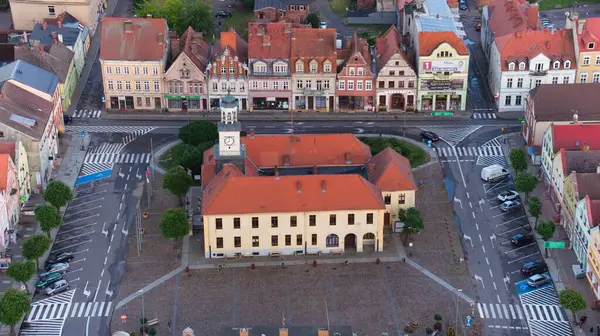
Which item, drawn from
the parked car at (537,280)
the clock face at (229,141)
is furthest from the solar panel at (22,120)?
the parked car at (537,280)

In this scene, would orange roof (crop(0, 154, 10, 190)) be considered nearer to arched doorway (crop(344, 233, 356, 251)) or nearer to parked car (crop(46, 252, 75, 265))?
parked car (crop(46, 252, 75, 265))

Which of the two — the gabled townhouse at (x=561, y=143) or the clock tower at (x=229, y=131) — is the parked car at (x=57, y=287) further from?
the gabled townhouse at (x=561, y=143)

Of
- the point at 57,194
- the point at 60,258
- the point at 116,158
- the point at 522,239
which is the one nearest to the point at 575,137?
the point at 522,239

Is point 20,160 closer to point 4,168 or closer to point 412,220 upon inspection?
point 4,168

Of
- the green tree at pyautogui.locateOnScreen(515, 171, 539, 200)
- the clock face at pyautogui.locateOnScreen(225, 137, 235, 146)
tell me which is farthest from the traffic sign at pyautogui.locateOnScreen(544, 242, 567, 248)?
the clock face at pyautogui.locateOnScreen(225, 137, 235, 146)

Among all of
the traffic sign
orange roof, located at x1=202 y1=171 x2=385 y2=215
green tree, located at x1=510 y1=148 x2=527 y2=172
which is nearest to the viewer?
the traffic sign

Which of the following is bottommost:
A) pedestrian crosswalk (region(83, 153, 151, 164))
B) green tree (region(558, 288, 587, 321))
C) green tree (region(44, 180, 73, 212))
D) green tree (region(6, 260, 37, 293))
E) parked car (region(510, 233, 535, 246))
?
green tree (region(558, 288, 587, 321))
